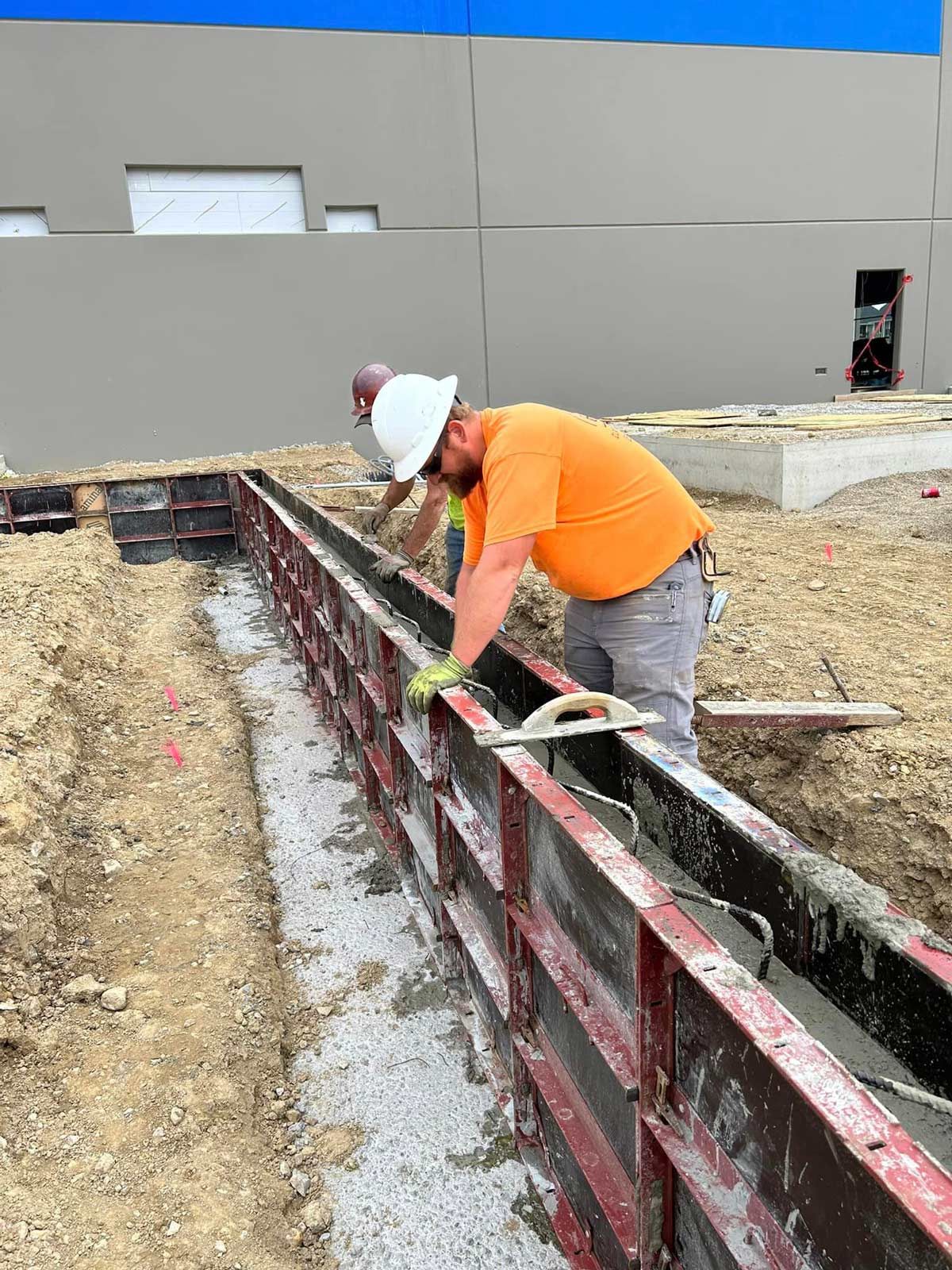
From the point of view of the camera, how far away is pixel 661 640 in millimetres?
3396

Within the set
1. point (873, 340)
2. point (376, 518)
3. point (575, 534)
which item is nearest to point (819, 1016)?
point (575, 534)

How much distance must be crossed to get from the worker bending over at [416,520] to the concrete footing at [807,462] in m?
5.39

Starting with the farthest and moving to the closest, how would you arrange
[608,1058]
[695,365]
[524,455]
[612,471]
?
[695,365] < [612,471] < [524,455] < [608,1058]

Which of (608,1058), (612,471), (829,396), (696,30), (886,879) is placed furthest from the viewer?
(829,396)

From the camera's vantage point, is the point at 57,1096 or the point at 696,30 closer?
the point at 57,1096

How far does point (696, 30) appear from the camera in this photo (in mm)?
16516

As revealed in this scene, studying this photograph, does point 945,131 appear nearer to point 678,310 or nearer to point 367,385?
point 678,310

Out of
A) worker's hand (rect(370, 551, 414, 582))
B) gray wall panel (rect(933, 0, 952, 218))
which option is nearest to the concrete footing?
worker's hand (rect(370, 551, 414, 582))

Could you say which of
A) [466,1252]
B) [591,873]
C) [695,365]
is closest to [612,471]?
[591,873]

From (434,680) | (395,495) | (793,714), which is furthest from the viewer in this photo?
(395,495)

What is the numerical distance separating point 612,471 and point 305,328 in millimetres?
13821

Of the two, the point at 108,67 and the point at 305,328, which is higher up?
the point at 108,67

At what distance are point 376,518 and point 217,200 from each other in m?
11.2

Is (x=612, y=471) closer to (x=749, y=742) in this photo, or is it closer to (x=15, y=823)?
(x=749, y=742)
